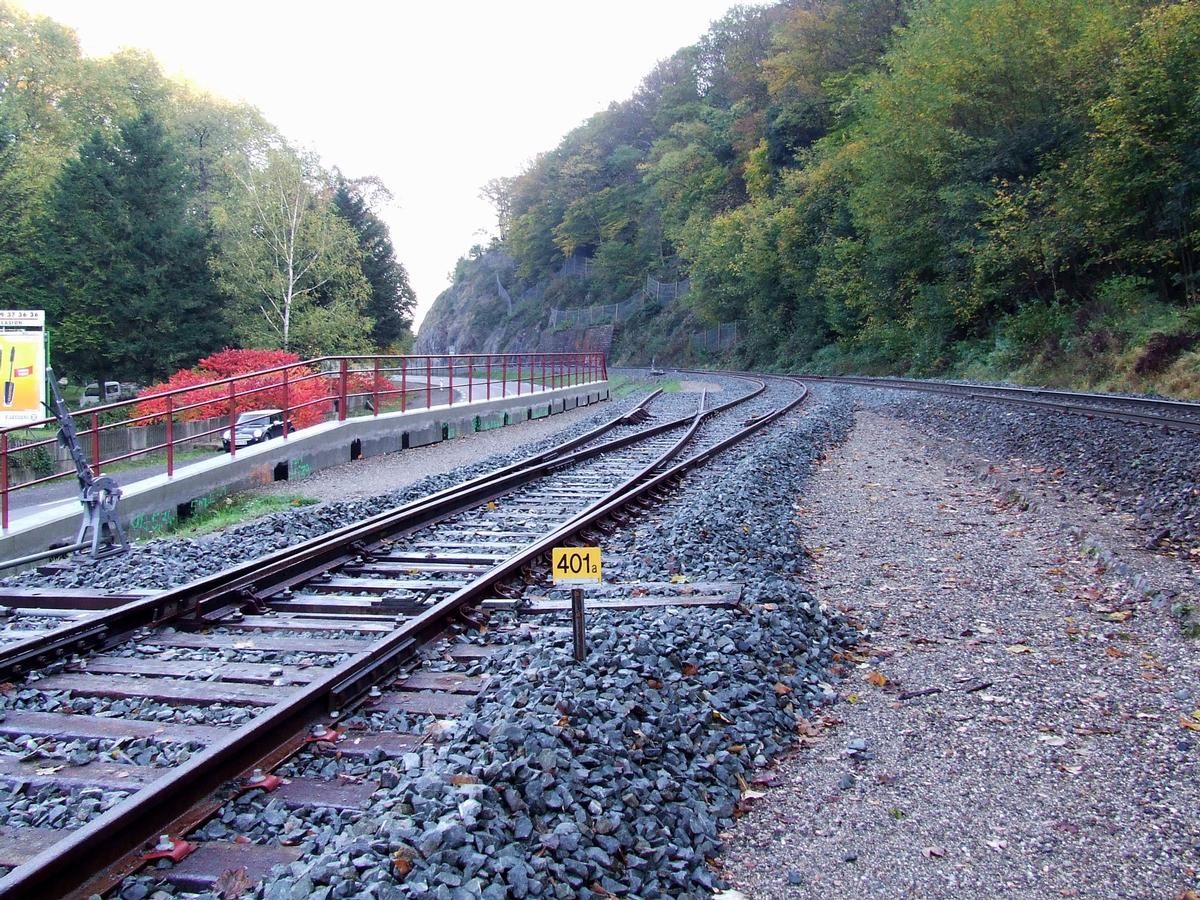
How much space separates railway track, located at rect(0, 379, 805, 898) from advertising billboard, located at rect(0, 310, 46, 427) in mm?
6062

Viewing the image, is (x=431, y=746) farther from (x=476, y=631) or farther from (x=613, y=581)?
(x=613, y=581)

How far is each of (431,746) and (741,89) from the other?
65.2m

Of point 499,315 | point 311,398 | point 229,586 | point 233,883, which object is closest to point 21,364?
point 229,586

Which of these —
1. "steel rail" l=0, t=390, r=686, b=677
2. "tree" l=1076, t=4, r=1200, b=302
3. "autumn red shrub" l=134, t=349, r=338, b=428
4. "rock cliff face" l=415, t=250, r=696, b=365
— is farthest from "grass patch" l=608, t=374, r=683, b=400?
"steel rail" l=0, t=390, r=686, b=677

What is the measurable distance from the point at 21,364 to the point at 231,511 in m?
3.83

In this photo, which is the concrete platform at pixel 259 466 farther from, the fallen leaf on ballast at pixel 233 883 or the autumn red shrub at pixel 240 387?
the fallen leaf on ballast at pixel 233 883

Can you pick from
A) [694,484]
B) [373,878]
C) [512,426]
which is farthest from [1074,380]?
[373,878]

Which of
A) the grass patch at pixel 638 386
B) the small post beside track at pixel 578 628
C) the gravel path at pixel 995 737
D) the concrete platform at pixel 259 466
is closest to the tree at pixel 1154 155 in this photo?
the grass patch at pixel 638 386

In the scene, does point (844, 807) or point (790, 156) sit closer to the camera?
point (844, 807)

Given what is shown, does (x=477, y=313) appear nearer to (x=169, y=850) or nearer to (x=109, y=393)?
(x=109, y=393)

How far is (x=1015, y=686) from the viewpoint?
459cm

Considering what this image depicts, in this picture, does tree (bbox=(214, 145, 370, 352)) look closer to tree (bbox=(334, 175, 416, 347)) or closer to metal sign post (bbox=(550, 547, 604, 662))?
tree (bbox=(334, 175, 416, 347))

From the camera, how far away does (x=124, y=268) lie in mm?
31938

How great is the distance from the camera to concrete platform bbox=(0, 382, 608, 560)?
8.94 meters
